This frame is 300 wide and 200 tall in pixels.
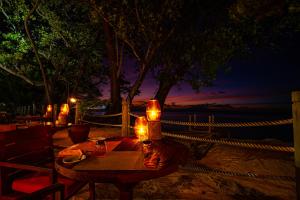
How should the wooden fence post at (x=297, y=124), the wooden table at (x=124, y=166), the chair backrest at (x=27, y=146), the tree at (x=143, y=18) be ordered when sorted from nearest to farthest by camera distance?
the wooden table at (x=124, y=166), the chair backrest at (x=27, y=146), the wooden fence post at (x=297, y=124), the tree at (x=143, y=18)

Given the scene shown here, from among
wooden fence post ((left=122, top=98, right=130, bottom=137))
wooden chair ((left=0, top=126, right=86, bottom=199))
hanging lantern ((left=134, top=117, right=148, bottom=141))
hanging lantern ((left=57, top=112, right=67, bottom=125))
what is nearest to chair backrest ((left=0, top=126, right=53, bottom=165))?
wooden chair ((left=0, top=126, right=86, bottom=199))

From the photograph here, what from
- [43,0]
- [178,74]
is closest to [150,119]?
[178,74]

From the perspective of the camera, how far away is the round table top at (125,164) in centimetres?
169

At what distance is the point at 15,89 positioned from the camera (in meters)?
18.5

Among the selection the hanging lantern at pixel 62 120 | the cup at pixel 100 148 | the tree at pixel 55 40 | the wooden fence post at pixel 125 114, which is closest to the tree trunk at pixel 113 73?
the tree at pixel 55 40

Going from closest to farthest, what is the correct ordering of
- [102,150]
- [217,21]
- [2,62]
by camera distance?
[102,150]
[217,21]
[2,62]

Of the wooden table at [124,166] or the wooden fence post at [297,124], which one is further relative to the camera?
the wooden fence post at [297,124]

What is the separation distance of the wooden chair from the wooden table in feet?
Answer: 0.87

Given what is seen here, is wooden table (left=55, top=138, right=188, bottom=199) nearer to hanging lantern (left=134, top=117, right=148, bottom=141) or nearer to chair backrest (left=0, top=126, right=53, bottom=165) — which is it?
hanging lantern (left=134, top=117, right=148, bottom=141)

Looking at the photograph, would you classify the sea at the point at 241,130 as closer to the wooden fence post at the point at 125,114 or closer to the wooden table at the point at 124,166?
the wooden fence post at the point at 125,114

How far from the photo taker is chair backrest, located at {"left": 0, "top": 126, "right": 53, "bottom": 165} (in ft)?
7.96

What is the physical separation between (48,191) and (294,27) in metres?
10.2

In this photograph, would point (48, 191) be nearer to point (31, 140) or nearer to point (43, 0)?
point (31, 140)

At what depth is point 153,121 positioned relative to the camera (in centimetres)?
279
